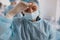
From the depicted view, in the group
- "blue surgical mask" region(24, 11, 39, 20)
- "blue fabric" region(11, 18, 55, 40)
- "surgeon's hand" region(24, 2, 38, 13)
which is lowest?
"blue fabric" region(11, 18, 55, 40)

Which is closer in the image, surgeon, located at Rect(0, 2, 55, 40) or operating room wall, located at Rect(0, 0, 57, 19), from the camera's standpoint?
surgeon, located at Rect(0, 2, 55, 40)

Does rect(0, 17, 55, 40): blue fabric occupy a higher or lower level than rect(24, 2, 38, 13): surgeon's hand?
lower

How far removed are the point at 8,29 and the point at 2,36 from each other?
54 millimetres

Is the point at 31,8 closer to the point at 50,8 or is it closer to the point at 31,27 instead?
the point at 31,27

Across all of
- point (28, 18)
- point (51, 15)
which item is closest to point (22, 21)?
point (28, 18)

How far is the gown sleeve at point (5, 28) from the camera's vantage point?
0.67 metres

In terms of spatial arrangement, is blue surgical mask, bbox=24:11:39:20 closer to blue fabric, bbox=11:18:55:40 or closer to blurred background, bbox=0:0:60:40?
blue fabric, bbox=11:18:55:40

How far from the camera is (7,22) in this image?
0.69 metres

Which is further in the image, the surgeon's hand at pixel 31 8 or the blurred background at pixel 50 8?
the blurred background at pixel 50 8

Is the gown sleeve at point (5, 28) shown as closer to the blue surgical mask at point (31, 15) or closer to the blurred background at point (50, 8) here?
the blue surgical mask at point (31, 15)

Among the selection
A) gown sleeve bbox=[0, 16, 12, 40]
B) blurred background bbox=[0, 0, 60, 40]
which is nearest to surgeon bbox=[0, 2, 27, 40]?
gown sleeve bbox=[0, 16, 12, 40]

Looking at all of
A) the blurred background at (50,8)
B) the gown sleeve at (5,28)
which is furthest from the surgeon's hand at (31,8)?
the blurred background at (50,8)

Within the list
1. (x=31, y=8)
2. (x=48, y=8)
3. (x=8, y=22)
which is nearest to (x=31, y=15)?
(x=31, y=8)

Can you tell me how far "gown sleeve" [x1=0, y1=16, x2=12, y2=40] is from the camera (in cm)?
67
